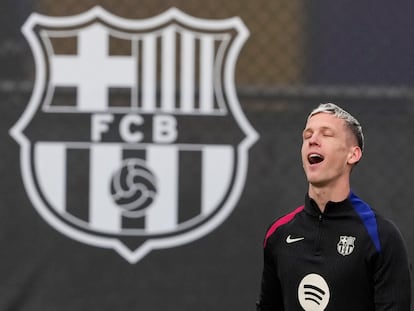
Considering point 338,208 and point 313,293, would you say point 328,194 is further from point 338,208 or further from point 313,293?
point 313,293

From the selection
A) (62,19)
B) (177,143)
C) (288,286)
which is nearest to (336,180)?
(288,286)

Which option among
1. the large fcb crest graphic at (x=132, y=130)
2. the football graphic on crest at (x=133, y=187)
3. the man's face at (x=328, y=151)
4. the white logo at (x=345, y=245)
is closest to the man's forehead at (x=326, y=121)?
the man's face at (x=328, y=151)

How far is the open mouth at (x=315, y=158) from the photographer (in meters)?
2.61

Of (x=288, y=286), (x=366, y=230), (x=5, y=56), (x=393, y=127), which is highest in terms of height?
(x=5, y=56)

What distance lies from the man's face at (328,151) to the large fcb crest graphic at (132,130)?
91 centimetres

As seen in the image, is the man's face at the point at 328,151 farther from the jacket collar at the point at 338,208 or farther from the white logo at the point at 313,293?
the white logo at the point at 313,293

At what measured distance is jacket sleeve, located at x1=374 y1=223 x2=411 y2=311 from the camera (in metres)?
2.51

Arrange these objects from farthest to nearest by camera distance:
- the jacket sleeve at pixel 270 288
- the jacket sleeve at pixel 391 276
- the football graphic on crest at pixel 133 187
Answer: the football graphic on crest at pixel 133 187
the jacket sleeve at pixel 270 288
the jacket sleeve at pixel 391 276

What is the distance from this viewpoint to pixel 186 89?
3514mm

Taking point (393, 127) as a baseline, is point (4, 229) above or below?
below

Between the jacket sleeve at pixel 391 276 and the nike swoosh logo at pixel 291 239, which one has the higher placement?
the nike swoosh logo at pixel 291 239

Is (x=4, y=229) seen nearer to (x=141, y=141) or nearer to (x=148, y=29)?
(x=141, y=141)

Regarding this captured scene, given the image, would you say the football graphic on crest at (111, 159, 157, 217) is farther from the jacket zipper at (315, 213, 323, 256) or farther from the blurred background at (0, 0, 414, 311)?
the jacket zipper at (315, 213, 323, 256)

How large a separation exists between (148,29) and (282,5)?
0.49 m
